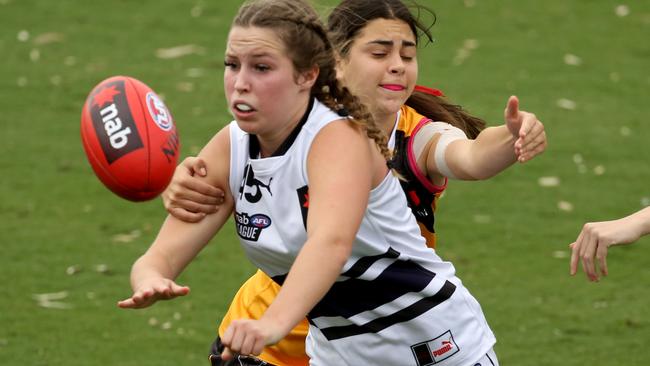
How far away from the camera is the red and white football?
465 centimetres

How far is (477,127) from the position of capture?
17.1 ft

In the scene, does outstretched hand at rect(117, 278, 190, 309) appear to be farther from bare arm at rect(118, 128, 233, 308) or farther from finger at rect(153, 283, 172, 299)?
bare arm at rect(118, 128, 233, 308)

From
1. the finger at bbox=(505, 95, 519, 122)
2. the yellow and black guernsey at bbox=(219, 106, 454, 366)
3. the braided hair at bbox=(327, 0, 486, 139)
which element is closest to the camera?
the finger at bbox=(505, 95, 519, 122)

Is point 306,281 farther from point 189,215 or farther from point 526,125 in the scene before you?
point 526,125

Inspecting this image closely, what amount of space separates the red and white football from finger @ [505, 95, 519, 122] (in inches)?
50.3

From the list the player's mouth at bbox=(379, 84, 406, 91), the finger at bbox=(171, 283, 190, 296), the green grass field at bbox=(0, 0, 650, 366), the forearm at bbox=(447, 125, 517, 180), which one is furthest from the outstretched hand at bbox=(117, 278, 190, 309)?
the green grass field at bbox=(0, 0, 650, 366)

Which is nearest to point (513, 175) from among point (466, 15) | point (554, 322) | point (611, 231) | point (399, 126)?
point (554, 322)

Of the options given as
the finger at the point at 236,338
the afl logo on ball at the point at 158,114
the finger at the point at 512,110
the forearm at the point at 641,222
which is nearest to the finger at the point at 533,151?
the finger at the point at 512,110

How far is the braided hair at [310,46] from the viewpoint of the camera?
3.74 m

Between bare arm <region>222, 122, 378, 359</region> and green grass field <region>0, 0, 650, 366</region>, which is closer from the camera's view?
bare arm <region>222, 122, 378, 359</region>

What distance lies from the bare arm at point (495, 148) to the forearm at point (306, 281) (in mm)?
857

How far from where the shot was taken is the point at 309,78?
3807 mm

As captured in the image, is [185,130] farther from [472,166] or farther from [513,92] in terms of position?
[472,166]

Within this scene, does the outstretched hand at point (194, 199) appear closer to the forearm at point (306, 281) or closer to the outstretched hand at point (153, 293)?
the outstretched hand at point (153, 293)
